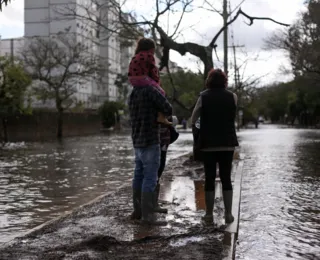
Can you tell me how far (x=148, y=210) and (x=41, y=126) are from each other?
111ft

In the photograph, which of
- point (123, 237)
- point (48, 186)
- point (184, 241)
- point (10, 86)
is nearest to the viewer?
point (184, 241)

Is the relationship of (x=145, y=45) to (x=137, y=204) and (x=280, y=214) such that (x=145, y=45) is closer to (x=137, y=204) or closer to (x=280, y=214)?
(x=137, y=204)

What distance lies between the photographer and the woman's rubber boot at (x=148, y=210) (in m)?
5.48

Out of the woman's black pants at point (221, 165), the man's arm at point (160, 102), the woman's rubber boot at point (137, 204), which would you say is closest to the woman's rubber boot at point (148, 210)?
the woman's rubber boot at point (137, 204)

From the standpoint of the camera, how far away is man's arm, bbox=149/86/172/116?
530 cm

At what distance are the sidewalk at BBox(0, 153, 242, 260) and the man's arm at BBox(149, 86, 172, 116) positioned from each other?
52.6 inches

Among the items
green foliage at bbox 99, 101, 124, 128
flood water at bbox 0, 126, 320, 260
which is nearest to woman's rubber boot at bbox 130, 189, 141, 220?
flood water at bbox 0, 126, 320, 260

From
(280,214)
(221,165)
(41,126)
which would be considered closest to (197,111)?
(221,165)

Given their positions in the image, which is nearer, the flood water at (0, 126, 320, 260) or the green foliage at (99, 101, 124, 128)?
the flood water at (0, 126, 320, 260)

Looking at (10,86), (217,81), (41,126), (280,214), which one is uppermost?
(10,86)

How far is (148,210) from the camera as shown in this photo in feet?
18.2

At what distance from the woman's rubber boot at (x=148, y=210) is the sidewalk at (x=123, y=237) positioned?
15 centimetres

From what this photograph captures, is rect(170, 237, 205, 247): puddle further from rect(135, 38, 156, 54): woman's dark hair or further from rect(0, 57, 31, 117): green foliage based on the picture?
rect(0, 57, 31, 117): green foliage

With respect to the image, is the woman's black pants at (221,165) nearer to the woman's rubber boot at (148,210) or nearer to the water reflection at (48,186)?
the woman's rubber boot at (148,210)
